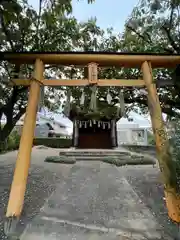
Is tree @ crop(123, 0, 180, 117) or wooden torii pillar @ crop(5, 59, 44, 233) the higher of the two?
tree @ crop(123, 0, 180, 117)

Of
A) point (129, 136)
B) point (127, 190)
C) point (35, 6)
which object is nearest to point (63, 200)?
point (127, 190)

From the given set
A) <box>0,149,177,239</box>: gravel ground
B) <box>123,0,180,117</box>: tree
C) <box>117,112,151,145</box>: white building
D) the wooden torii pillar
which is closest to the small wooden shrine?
<box>123,0,180,117</box>: tree

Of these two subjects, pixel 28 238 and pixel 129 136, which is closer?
pixel 28 238

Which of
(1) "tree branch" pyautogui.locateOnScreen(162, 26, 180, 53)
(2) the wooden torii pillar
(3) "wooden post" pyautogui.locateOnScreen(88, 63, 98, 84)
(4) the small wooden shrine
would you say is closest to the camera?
(2) the wooden torii pillar

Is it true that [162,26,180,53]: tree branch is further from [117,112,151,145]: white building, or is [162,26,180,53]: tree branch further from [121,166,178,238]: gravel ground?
[117,112,151,145]: white building

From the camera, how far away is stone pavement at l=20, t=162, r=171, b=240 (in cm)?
322

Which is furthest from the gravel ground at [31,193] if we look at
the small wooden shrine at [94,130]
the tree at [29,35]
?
the small wooden shrine at [94,130]

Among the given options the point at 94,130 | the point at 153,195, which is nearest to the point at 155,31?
the point at 153,195

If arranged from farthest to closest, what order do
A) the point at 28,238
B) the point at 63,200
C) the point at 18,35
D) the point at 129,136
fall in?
1. the point at 129,136
2. the point at 18,35
3. the point at 63,200
4. the point at 28,238

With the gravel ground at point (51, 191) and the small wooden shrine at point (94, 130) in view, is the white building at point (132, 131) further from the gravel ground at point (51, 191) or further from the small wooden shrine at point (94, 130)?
the gravel ground at point (51, 191)

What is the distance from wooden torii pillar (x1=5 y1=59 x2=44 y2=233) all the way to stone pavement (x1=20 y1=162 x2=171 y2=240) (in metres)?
0.33

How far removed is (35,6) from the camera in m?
6.21

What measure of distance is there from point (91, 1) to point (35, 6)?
211cm

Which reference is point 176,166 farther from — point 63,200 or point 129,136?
point 129,136
